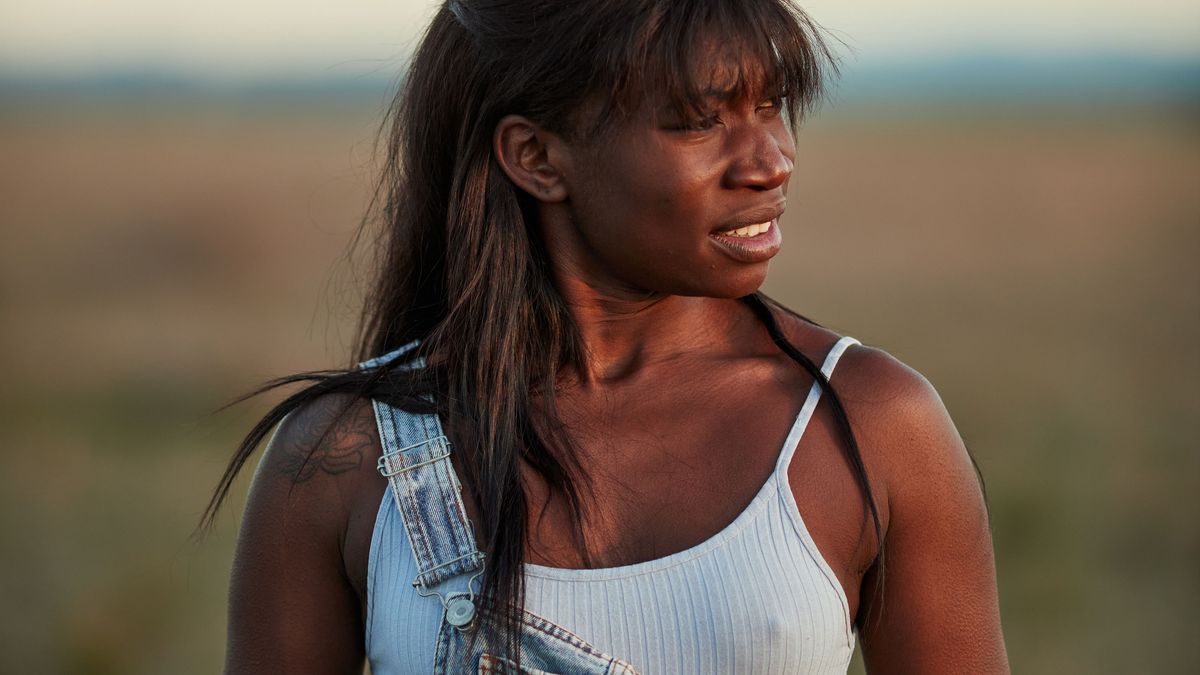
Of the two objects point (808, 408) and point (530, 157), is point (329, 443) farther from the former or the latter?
point (808, 408)

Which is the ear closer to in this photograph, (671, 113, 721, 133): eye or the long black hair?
the long black hair

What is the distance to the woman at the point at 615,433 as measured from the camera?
8.71 ft

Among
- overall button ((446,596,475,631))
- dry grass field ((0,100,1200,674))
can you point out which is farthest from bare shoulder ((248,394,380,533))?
dry grass field ((0,100,1200,674))

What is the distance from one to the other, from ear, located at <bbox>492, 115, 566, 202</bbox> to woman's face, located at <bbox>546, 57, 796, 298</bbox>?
69 millimetres

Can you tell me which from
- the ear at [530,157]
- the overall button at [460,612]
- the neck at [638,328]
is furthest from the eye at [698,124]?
the overall button at [460,612]

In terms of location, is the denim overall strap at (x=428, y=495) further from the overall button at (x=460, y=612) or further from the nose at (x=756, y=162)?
the nose at (x=756, y=162)

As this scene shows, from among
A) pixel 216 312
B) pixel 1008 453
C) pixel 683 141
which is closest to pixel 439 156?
pixel 683 141

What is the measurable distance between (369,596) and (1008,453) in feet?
22.6

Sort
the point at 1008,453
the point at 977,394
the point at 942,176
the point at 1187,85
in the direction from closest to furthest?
the point at 1008,453, the point at 977,394, the point at 942,176, the point at 1187,85

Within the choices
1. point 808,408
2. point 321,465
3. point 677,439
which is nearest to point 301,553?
point 321,465

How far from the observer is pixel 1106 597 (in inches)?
289

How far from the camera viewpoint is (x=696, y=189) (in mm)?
2684

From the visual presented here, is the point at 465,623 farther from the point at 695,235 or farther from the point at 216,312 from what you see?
the point at 216,312

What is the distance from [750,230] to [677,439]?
0.41 m
